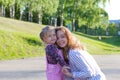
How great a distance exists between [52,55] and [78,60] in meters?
0.57

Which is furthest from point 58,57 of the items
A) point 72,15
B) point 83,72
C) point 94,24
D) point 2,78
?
point 72,15

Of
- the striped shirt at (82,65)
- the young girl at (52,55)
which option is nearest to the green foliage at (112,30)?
the young girl at (52,55)

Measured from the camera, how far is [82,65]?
4844mm

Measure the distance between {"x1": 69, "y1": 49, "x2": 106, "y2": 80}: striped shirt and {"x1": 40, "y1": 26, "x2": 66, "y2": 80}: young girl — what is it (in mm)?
315

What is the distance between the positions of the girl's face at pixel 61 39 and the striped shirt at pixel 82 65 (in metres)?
0.15

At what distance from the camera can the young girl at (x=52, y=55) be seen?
520 centimetres

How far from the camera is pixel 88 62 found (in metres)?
4.85

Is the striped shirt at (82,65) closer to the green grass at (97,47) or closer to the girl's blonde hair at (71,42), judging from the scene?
the girl's blonde hair at (71,42)

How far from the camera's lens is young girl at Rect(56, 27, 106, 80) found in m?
4.84

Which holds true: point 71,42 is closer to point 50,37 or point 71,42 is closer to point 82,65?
point 82,65

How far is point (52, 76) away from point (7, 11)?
247 ft

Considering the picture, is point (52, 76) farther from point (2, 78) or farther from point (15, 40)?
point (15, 40)

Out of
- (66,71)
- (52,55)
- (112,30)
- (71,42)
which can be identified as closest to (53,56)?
(52,55)

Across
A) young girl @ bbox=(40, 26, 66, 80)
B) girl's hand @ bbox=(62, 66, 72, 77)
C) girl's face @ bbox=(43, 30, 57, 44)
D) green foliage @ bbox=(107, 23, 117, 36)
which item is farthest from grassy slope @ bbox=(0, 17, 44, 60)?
green foliage @ bbox=(107, 23, 117, 36)
